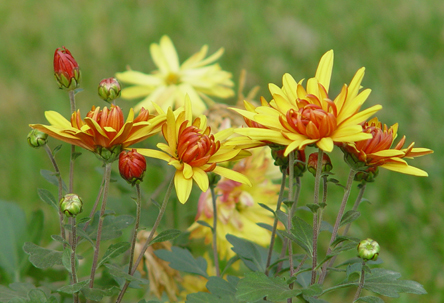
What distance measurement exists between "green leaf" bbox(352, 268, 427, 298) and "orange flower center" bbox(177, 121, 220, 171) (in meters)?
0.27

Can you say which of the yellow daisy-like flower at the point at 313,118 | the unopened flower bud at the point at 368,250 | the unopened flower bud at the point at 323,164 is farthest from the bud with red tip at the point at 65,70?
the unopened flower bud at the point at 368,250

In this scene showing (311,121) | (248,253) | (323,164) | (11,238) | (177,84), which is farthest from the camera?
(177,84)

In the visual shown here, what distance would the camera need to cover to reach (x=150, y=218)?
3.88ft

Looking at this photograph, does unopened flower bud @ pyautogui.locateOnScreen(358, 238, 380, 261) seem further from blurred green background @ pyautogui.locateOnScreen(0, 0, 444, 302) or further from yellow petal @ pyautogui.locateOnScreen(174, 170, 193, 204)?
blurred green background @ pyautogui.locateOnScreen(0, 0, 444, 302)

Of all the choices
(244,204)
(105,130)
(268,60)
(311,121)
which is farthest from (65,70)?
(268,60)

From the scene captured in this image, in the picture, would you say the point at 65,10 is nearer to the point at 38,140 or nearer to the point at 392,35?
the point at 392,35

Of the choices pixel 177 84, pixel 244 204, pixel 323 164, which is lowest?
pixel 244 204

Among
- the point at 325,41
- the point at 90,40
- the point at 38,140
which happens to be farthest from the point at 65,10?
the point at 38,140

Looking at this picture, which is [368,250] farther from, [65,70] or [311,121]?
[65,70]

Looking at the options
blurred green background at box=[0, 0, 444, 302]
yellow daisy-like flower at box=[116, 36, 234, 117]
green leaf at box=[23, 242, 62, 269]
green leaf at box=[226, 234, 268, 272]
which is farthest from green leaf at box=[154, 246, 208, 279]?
blurred green background at box=[0, 0, 444, 302]

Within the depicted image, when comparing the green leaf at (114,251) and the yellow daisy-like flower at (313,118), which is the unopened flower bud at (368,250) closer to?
the yellow daisy-like flower at (313,118)

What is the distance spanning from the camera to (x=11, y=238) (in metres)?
1.08

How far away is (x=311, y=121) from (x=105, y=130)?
0.26m

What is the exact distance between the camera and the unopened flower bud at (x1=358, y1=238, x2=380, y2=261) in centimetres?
65
